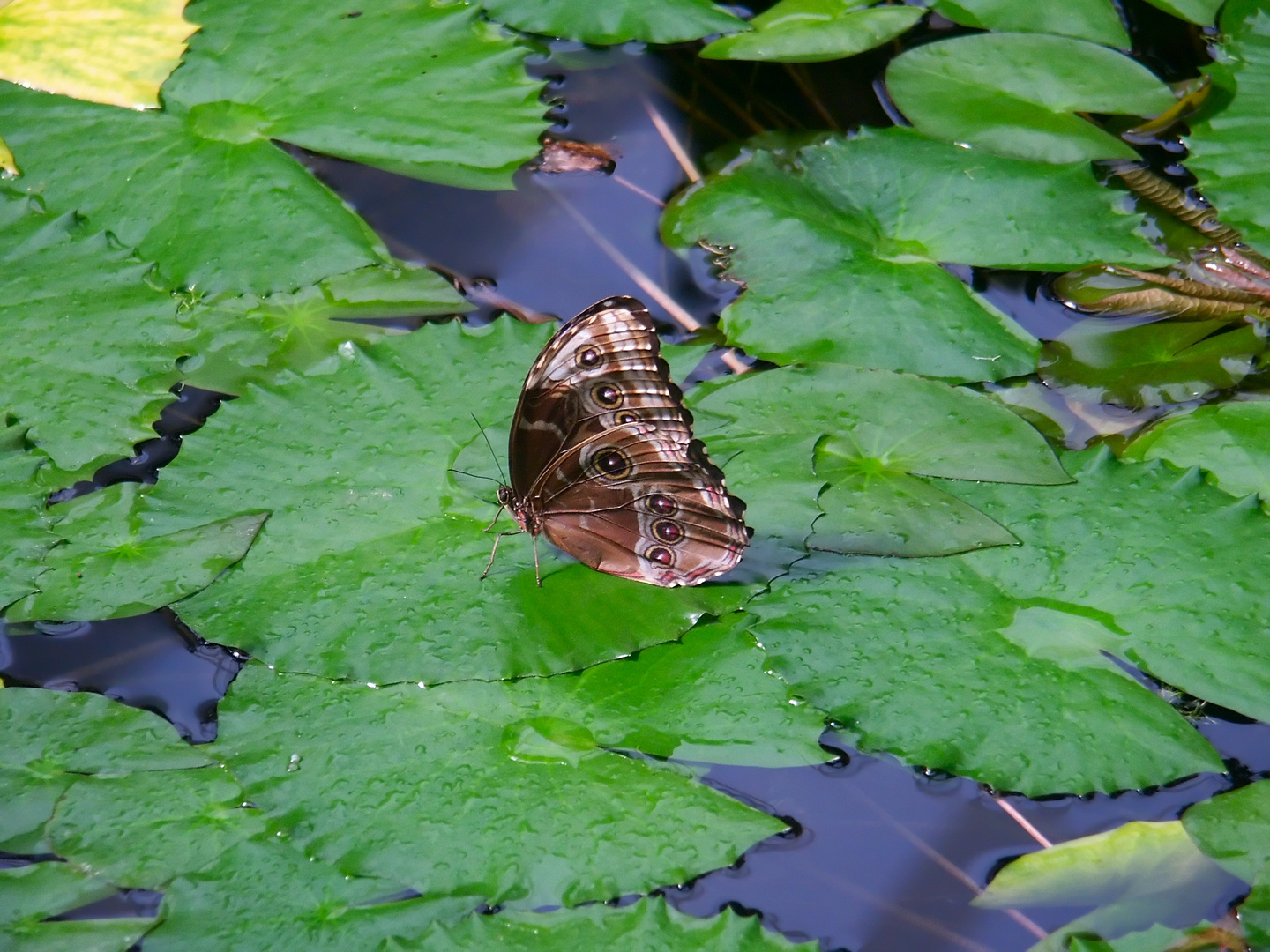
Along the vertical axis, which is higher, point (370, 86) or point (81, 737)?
point (370, 86)

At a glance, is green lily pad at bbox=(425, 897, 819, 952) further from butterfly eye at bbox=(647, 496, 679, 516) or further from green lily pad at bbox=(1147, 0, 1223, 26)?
green lily pad at bbox=(1147, 0, 1223, 26)

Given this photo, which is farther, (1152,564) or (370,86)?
(370,86)

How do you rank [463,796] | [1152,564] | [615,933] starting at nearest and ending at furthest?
[615,933] → [463,796] → [1152,564]

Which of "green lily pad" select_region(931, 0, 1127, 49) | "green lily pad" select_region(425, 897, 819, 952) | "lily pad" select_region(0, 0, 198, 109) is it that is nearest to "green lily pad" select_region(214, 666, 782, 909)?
"green lily pad" select_region(425, 897, 819, 952)

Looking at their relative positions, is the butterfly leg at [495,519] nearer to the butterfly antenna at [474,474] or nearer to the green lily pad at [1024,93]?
the butterfly antenna at [474,474]

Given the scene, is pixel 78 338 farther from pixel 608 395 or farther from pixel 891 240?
pixel 891 240

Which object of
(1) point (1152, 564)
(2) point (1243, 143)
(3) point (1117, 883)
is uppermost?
(2) point (1243, 143)

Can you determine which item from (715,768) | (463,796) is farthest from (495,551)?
(715,768)

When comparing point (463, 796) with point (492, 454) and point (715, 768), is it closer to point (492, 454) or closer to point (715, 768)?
point (715, 768)

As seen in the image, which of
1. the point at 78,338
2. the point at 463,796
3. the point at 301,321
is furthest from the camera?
the point at 301,321
